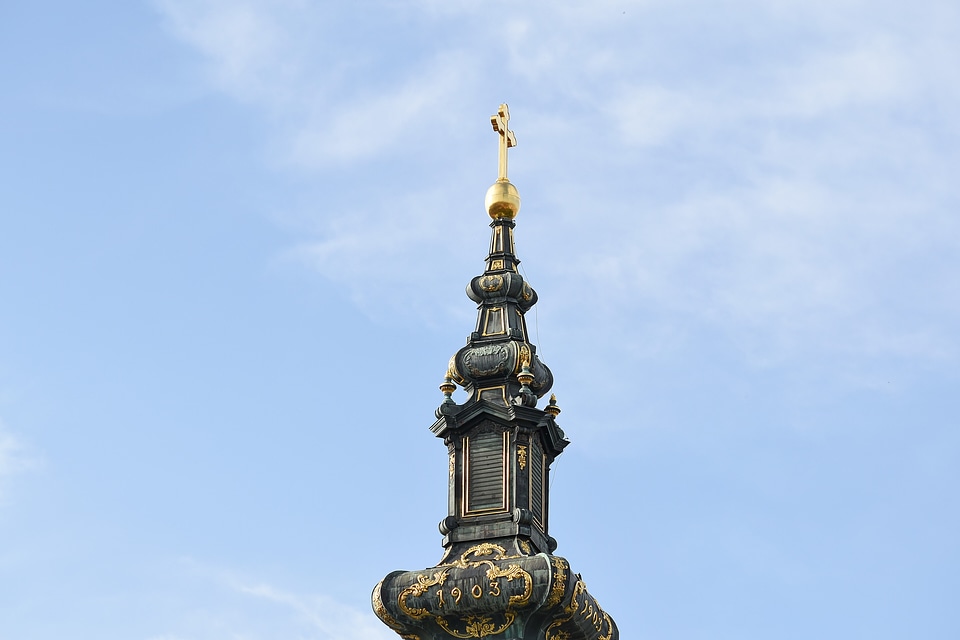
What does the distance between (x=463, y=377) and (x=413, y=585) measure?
9034 mm

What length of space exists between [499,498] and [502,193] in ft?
43.3

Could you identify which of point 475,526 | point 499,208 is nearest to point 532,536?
point 475,526

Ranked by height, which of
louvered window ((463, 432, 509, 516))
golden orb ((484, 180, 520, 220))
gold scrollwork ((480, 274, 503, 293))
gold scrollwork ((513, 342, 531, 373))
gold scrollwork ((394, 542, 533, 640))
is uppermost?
golden orb ((484, 180, 520, 220))

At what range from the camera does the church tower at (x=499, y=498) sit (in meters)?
71.4

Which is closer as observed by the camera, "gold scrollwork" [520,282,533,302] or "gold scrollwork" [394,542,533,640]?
"gold scrollwork" [394,542,533,640]

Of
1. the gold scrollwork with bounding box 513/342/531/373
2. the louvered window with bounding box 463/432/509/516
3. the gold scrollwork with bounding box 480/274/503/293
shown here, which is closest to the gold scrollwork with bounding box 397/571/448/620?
the louvered window with bounding box 463/432/509/516

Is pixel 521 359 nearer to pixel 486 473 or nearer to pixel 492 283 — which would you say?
pixel 492 283

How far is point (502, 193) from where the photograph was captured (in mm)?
83062

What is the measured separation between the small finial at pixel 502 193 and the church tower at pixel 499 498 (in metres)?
0.04

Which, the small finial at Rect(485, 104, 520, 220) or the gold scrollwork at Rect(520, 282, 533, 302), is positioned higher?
the small finial at Rect(485, 104, 520, 220)

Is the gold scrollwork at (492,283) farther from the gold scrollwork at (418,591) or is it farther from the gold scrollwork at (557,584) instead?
the gold scrollwork at (557,584)

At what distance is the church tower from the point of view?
234 feet

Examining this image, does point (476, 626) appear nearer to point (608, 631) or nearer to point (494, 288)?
point (608, 631)

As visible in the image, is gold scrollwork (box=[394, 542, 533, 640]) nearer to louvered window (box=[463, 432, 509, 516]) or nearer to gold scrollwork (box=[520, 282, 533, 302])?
louvered window (box=[463, 432, 509, 516])
